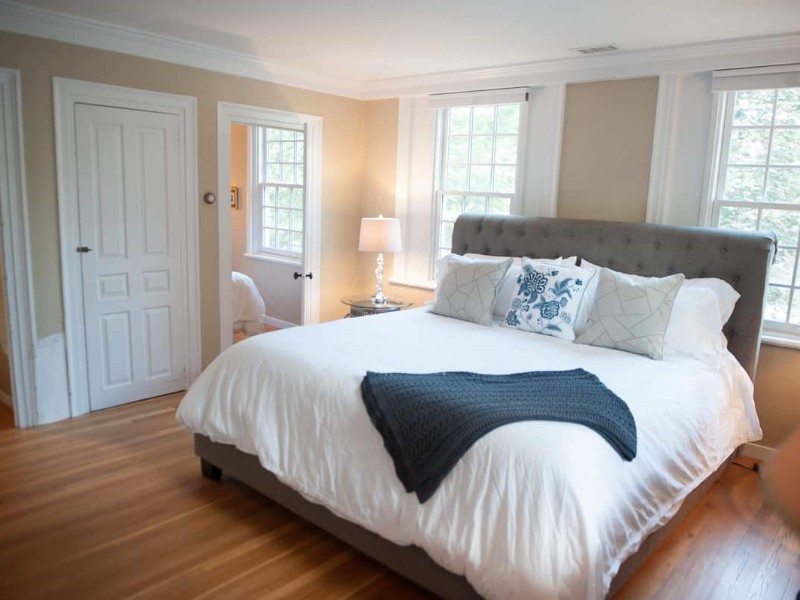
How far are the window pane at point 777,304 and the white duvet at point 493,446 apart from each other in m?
0.61

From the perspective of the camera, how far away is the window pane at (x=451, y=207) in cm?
499

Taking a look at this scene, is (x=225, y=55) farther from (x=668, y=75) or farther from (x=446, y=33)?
(x=668, y=75)

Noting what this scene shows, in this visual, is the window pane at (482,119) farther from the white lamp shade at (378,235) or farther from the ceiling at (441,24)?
the white lamp shade at (378,235)

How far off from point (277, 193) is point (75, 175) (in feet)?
8.80

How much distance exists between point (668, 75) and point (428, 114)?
6.09 ft

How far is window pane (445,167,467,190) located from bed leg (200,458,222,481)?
286cm

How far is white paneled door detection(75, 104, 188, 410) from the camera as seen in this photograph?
3.87m

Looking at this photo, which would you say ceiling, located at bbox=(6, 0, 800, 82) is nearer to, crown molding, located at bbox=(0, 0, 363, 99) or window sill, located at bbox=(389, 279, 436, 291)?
crown molding, located at bbox=(0, 0, 363, 99)

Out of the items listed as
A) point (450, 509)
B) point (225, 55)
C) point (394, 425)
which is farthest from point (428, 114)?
point (450, 509)

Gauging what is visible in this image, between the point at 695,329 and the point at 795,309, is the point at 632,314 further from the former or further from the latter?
the point at 795,309

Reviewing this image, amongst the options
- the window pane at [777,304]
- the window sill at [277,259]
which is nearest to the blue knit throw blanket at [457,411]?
the window pane at [777,304]

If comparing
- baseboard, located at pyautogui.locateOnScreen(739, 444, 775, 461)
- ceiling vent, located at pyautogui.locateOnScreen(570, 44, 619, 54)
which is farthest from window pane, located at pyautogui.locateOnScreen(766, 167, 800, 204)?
baseboard, located at pyautogui.locateOnScreen(739, 444, 775, 461)

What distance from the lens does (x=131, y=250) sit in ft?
13.4

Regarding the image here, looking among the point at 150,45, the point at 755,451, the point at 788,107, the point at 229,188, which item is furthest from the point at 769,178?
the point at 150,45
